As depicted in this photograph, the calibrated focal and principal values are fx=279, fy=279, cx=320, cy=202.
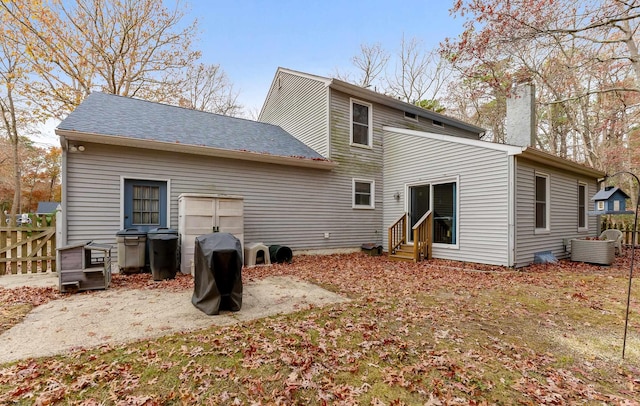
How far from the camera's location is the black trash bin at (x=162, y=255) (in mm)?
5707

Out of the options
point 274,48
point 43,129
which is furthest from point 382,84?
point 43,129

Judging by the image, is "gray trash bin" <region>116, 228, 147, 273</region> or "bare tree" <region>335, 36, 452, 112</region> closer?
"gray trash bin" <region>116, 228, 147, 273</region>

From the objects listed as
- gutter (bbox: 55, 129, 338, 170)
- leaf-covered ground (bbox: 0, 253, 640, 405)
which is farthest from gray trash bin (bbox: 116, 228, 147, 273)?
gutter (bbox: 55, 129, 338, 170)

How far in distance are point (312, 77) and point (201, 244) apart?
856 centimetres

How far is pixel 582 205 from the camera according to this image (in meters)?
9.85

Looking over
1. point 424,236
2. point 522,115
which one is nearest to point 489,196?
point 424,236

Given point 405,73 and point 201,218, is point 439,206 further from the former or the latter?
point 405,73

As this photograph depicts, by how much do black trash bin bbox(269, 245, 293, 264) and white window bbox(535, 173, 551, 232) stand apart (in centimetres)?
726

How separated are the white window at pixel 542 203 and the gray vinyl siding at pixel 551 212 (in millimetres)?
179

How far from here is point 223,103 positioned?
21.5 m

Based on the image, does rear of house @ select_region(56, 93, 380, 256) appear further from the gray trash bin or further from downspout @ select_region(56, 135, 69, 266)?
the gray trash bin

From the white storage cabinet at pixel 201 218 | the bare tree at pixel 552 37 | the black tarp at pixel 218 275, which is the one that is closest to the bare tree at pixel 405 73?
the bare tree at pixel 552 37

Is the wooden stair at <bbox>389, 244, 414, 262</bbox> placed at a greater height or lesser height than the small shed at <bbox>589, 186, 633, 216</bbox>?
lesser

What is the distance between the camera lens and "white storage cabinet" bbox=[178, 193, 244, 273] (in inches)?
251
